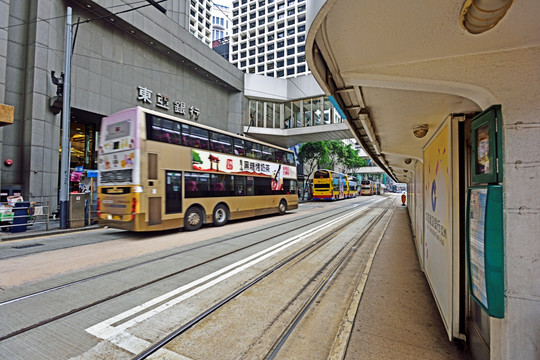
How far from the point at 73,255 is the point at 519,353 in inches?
289

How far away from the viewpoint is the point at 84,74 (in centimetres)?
1415

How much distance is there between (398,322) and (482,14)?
311 centimetres

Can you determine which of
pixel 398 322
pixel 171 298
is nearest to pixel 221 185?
pixel 171 298

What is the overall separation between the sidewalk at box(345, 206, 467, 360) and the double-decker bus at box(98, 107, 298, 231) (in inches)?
250

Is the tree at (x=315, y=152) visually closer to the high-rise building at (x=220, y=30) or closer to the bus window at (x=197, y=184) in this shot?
the bus window at (x=197, y=184)

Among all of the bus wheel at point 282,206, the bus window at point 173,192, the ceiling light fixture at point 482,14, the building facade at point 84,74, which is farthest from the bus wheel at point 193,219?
the ceiling light fixture at point 482,14

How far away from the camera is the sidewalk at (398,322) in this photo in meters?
2.50

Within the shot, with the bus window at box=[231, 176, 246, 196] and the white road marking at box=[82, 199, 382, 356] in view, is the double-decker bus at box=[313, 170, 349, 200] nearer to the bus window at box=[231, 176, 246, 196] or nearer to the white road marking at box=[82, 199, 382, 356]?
the bus window at box=[231, 176, 246, 196]

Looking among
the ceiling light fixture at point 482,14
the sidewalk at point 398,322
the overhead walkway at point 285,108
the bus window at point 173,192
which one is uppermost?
the overhead walkway at point 285,108

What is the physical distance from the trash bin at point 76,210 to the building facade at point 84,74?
3.83m

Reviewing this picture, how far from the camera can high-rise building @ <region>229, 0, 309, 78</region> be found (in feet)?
197

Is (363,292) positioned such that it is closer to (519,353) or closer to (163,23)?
(519,353)

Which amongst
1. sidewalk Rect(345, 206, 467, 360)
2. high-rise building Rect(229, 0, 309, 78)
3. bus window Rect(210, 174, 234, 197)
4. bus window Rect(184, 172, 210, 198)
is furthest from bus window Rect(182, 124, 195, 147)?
high-rise building Rect(229, 0, 309, 78)

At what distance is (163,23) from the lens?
18328 mm
